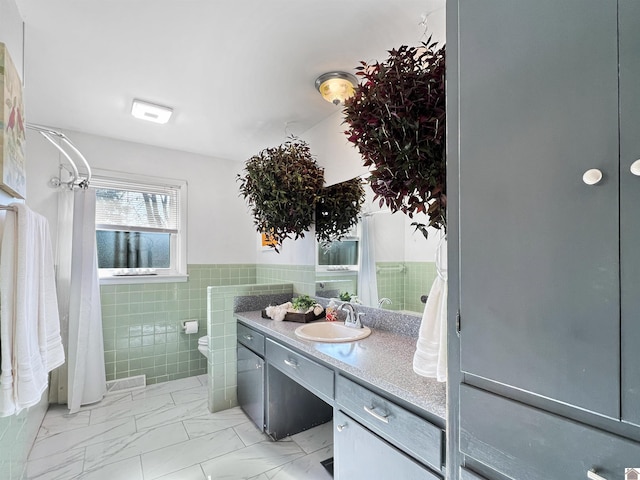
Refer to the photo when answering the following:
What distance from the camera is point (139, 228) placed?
3.22 metres

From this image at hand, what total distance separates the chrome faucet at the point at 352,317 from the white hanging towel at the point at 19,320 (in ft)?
5.15

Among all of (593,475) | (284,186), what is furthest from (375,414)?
(284,186)

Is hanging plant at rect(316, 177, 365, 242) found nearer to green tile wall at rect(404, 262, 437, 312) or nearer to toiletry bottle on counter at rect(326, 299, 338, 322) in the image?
toiletry bottle on counter at rect(326, 299, 338, 322)

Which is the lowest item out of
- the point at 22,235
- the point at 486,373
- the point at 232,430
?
the point at 232,430

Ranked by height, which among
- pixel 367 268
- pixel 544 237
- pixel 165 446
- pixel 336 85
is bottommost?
pixel 165 446

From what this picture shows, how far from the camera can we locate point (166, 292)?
3.29 metres

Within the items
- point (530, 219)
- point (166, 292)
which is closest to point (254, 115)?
point (166, 292)

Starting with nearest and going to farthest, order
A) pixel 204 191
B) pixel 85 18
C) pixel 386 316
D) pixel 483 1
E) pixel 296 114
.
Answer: pixel 483 1 < pixel 85 18 < pixel 386 316 < pixel 296 114 < pixel 204 191

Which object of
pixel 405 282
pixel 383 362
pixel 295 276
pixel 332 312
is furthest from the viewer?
pixel 295 276

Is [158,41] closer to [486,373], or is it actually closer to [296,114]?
[296,114]

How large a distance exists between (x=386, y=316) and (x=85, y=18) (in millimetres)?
2258

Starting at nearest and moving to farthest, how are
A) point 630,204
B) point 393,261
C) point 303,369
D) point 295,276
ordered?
1. point 630,204
2. point 303,369
3. point 393,261
4. point 295,276

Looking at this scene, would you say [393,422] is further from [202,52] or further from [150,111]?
[150,111]

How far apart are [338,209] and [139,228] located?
2091 mm
